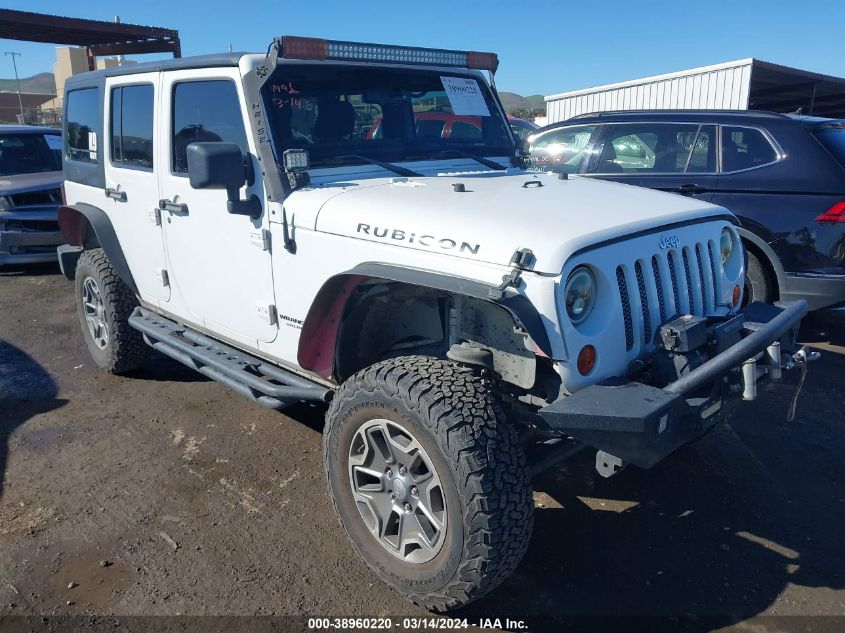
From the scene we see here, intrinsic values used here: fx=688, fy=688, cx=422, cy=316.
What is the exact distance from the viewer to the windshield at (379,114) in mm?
3502

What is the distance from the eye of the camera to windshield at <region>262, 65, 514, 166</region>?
350cm

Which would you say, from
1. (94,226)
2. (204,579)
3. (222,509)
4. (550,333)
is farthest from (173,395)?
(550,333)

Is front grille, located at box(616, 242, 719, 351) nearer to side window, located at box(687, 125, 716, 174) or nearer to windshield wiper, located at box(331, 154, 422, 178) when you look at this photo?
windshield wiper, located at box(331, 154, 422, 178)

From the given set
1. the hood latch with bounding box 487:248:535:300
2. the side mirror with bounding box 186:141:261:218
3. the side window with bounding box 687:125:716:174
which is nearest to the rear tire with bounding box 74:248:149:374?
the side mirror with bounding box 186:141:261:218

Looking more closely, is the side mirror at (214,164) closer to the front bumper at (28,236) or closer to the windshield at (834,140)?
the windshield at (834,140)

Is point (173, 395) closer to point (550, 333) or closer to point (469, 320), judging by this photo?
point (469, 320)

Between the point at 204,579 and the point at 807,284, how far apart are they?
4737 millimetres

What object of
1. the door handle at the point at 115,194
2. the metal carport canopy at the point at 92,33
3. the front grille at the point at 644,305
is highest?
the metal carport canopy at the point at 92,33

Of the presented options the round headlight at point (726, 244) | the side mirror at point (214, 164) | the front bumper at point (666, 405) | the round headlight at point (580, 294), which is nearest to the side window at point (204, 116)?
the side mirror at point (214, 164)

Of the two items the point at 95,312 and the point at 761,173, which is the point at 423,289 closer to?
the point at 95,312

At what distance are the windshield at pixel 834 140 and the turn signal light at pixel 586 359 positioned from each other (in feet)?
13.0

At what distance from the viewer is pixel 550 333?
245 cm

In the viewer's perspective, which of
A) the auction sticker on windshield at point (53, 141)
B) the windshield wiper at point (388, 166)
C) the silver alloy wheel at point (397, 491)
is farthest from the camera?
the auction sticker on windshield at point (53, 141)

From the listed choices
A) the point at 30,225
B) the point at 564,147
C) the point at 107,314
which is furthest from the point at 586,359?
the point at 30,225
